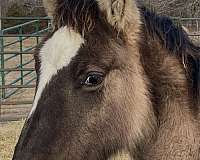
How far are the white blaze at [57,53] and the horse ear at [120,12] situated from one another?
233 mm

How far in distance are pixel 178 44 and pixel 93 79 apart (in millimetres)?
641

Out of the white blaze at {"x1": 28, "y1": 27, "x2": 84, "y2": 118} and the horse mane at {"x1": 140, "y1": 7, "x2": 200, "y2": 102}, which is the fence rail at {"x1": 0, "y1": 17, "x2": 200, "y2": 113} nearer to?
the horse mane at {"x1": 140, "y1": 7, "x2": 200, "y2": 102}

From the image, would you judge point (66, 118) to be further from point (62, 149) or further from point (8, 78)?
point (8, 78)

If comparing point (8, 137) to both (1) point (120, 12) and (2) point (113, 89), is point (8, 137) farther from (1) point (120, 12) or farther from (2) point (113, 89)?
(1) point (120, 12)

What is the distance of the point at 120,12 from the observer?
9.07 ft

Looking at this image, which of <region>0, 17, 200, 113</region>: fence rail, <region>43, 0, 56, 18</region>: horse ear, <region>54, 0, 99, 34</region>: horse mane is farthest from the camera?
<region>0, 17, 200, 113</region>: fence rail

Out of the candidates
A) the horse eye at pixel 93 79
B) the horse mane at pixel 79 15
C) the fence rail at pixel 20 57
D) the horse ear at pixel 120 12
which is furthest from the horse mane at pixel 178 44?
the fence rail at pixel 20 57

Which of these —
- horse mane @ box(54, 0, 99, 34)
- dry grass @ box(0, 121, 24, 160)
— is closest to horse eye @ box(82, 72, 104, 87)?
horse mane @ box(54, 0, 99, 34)

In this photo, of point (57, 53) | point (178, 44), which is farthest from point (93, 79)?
point (178, 44)

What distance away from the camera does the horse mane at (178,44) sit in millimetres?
2904

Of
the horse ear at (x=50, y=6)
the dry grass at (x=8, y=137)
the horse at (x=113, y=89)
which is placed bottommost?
A: the dry grass at (x=8, y=137)

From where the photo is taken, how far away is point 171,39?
294 cm

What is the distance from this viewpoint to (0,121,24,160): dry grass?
7340 mm

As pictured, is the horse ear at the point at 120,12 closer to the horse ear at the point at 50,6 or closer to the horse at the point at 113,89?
the horse at the point at 113,89
